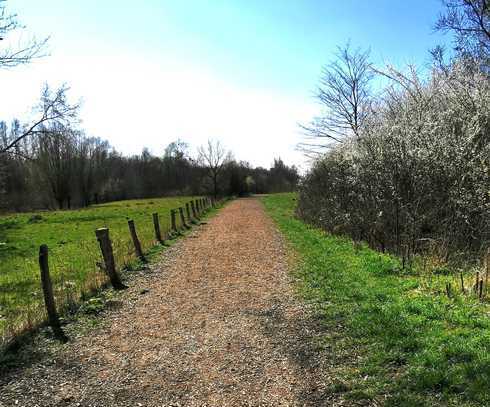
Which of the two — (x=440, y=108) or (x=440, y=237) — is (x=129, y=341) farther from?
(x=440, y=108)

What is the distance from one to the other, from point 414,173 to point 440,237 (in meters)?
1.49

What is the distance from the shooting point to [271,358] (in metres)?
4.85

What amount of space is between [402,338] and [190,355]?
97.8 inches

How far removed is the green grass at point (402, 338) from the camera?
368 cm

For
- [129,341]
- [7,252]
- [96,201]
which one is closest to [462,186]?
[129,341]

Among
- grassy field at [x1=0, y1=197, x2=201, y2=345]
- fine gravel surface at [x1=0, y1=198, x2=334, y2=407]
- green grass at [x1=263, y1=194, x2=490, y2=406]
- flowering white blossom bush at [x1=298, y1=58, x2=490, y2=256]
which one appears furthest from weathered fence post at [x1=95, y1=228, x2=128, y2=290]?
flowering white blossom bush at [x1=298, y1=58, x2=490, y2=256]

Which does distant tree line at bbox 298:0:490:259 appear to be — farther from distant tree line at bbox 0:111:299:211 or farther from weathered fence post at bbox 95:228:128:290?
distant tree line at bbox 0:111:299:211

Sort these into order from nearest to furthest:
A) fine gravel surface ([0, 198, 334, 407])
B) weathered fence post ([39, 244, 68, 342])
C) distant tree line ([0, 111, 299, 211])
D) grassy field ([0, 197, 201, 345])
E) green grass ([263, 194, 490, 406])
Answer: green grass ([263, 194, 490, 406]) → fine gravel surface ([0, 198, 334, 407]) → weathered fence post ([39, 244, 68, 342]) → grassy field ([0, 197, 201, 345]) → distant tree line ([0, 111, 299, 211])

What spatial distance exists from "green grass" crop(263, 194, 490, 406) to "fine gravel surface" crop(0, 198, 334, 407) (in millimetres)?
327

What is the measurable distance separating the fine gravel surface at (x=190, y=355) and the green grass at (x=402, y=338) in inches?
12.9

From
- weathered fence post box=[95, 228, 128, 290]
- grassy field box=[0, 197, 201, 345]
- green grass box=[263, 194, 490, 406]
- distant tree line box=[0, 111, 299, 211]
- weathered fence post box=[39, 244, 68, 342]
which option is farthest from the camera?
distant tree line box=[0, 111, 299, 211]

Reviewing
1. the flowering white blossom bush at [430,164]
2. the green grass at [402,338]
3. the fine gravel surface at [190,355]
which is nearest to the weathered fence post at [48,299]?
the fine gravel surface at [190,355]

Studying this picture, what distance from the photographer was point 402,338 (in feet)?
15.6

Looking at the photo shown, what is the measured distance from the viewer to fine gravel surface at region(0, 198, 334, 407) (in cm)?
416
